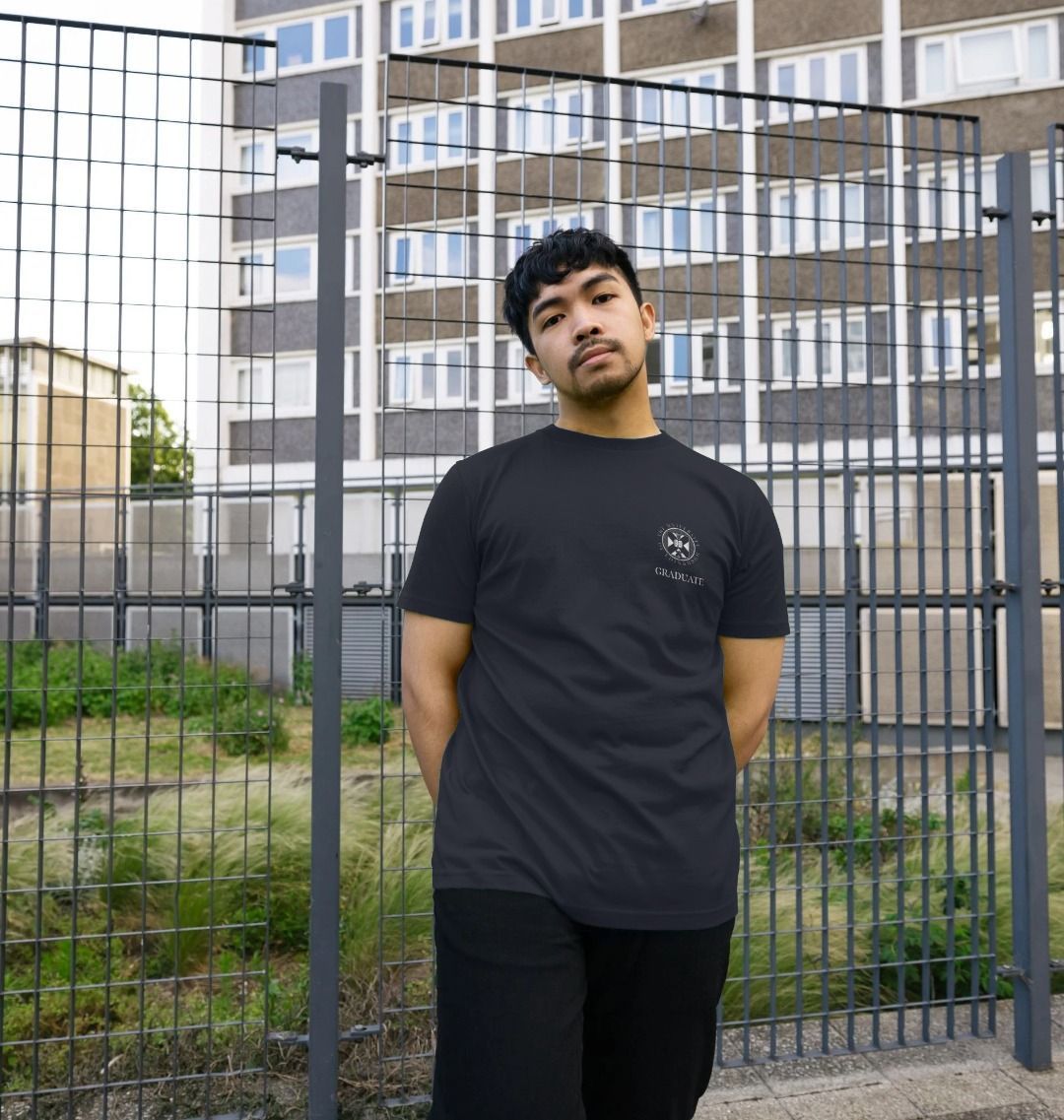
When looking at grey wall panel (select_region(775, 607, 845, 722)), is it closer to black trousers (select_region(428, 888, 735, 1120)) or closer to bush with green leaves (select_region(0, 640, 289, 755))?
black trousers (select_region(428, 888, 735, 1120))

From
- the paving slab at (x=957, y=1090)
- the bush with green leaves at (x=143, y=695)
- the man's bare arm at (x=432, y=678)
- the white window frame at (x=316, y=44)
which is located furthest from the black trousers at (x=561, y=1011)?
the white window frame at (x=316, y=44)

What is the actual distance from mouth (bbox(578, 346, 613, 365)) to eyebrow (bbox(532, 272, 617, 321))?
0.43ft

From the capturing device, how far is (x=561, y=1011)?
6.01ft

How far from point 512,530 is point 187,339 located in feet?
5.06

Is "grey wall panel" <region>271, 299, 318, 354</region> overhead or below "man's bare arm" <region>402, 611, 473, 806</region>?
overhead

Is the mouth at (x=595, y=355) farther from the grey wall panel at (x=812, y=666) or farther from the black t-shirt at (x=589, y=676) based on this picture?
the grey wall panel at (x=812, y=666)

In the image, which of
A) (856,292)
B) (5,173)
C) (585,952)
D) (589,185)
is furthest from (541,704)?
(589,185)

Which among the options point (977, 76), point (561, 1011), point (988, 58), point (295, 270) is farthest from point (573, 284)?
point (295, 270)

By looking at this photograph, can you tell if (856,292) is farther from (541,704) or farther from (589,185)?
(541,704)

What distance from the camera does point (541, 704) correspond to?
190cm

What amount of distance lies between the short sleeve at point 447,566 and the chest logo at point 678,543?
363mm

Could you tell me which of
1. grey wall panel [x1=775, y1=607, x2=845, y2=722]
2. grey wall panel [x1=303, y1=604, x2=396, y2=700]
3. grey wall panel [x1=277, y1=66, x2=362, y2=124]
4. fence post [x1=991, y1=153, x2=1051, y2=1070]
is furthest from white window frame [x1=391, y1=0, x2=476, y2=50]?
fence post [x1=991, y1=153, x2=1051, y2=1070]

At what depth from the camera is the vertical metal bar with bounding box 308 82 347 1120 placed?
3000 mm

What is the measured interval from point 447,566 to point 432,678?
0.74ft
